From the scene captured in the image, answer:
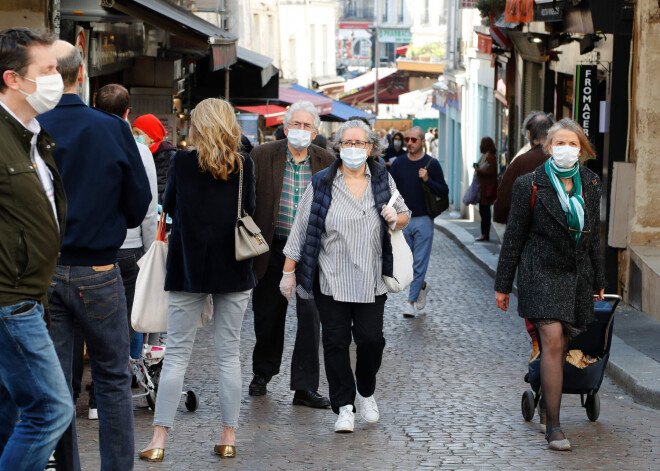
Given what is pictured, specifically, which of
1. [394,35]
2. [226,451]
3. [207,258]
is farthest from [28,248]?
[394,35]

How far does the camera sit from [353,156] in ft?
22.5

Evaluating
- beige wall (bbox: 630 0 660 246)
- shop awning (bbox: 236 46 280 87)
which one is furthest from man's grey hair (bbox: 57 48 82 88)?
shop awning (bbox: 236 46 280 87)

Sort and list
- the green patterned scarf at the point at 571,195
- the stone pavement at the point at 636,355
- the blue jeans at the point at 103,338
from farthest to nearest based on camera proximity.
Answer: the stone pavement at the point at 636,355, the green patterned scarf at the point at 571,195, the blue jeans at the point at 103,338

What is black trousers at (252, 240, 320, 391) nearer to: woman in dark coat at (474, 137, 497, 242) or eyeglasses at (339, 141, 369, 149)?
eyeglasses at (339, 141, 369, 149)

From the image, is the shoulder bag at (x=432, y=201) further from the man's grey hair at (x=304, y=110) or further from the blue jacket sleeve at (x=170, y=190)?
the blue jacket sleeve at (x=170, y=190)

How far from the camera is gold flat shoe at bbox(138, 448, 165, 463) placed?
6188mm

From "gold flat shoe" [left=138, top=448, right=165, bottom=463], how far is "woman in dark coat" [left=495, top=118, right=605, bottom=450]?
2.10 m

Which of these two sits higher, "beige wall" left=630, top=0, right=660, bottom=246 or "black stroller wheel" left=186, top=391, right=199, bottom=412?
"beige wall" left=630, top=0, right=660, bottom=246

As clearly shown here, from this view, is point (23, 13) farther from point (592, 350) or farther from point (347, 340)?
point (592, 350)

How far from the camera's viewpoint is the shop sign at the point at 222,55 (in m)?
13.5

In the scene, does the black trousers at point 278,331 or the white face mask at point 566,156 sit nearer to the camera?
the white face mask at point 566,156

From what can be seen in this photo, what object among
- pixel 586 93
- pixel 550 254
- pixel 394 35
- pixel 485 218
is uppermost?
pixel 586 93

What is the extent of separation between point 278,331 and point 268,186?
0.99m

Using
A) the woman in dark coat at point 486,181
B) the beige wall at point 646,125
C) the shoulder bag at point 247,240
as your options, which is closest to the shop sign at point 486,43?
the woman in dark coat at point 486,181
